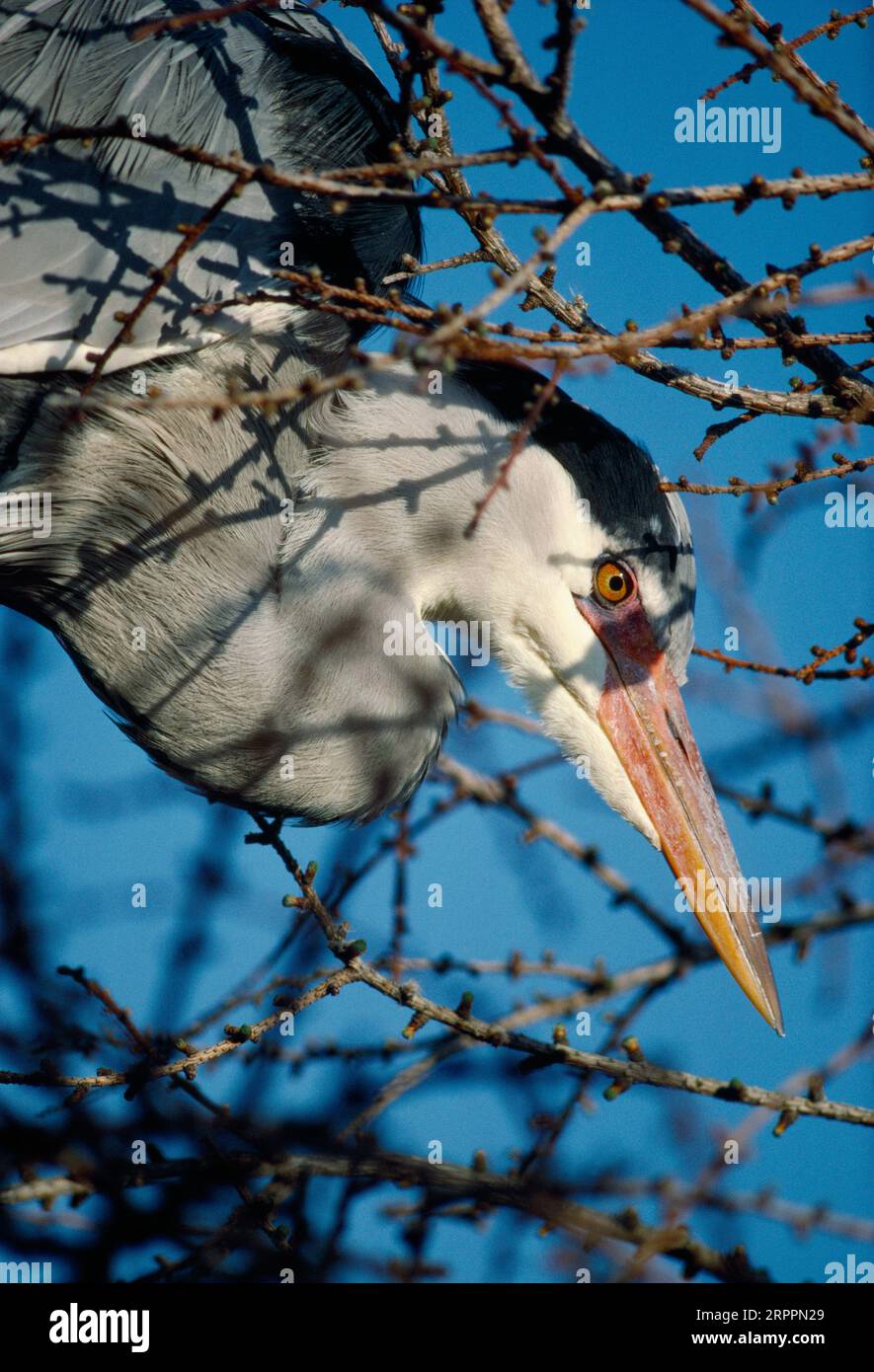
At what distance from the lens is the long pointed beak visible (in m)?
2.57

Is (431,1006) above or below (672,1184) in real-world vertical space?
above

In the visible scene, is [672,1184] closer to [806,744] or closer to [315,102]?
[806,744]

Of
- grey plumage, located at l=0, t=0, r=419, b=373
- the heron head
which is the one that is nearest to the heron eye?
the heron head

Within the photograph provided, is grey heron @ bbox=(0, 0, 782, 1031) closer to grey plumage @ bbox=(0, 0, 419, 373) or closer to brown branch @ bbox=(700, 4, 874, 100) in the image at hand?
grey plumage @ bbox=(0, 0, 419, 373)

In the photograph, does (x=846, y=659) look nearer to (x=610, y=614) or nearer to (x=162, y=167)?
(x=610, y=614)

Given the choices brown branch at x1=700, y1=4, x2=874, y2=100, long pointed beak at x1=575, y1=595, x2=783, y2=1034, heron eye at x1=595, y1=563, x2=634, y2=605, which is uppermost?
brown branch at x1=700, y1=4, x2=874, y2=100

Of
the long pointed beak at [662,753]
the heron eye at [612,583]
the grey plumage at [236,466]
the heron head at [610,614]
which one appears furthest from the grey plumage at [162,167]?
the long pointed beak at [662,753]

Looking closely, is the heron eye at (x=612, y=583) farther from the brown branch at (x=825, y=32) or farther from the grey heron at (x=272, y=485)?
the brown branch at (x=825, y=32)

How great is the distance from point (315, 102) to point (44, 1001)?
181 centimetres

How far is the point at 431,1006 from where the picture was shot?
169cm

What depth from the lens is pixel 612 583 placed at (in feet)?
8.64
